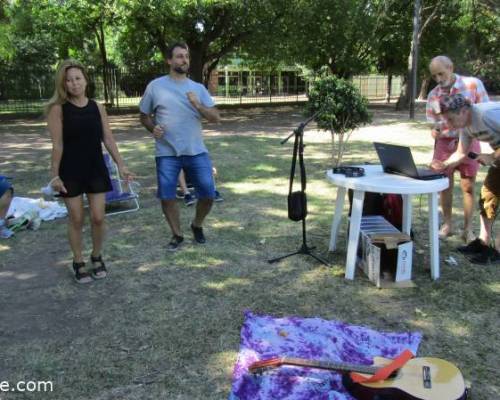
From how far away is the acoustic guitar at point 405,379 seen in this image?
241 cm

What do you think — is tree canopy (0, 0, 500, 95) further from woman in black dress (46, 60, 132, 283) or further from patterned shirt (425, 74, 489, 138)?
woman in black dress (46, 60, 132, 283)

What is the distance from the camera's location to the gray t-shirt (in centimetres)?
431

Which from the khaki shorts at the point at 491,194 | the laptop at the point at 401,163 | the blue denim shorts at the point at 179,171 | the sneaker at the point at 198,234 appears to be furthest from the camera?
the sneaker at the point at 198,234

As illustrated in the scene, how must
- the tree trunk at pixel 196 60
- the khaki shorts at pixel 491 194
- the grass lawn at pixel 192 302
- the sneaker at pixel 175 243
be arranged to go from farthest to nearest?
the tree trunk at pixel 196 60 → the sneaker at pixel 175 243 → the khaki shorts at pixel 491 194 → the grass lawn at pixel 192 302

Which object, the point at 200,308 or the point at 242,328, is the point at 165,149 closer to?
the point at 200,308

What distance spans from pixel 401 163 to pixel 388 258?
0.79 m

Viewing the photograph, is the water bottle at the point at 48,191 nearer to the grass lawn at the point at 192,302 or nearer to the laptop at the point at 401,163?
the grass lawn at the point at 192,302

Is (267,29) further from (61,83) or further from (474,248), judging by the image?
(61,83)

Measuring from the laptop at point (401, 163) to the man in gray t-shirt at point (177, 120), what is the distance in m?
1.51

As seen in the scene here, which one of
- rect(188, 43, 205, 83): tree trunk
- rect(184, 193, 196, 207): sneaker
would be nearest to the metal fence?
rect(188, 43, 205, 83): tree trunk

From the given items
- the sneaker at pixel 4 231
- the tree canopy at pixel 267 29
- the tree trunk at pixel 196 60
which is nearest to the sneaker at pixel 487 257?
the sneaker at pixel 4 231

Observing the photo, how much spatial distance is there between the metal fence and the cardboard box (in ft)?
34.0

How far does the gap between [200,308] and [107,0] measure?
561 inches

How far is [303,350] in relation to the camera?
3.00m
